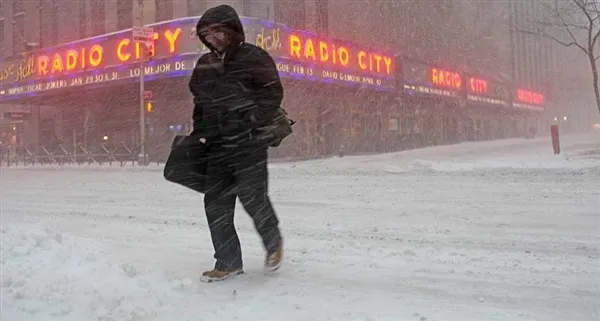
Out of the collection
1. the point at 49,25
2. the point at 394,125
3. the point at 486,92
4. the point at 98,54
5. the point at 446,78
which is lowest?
the point at 394,125

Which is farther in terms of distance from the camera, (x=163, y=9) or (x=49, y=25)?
(x=49, y=25)

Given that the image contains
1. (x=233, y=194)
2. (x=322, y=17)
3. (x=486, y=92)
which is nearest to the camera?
(x=233, y=194)

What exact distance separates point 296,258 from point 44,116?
113 feet

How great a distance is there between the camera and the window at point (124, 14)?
2816 cm

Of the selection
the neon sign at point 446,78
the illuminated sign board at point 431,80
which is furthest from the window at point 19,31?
the neon sign at point 446,78

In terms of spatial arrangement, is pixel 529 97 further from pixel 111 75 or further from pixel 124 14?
pixel 111 75

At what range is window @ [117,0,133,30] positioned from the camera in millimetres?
28156

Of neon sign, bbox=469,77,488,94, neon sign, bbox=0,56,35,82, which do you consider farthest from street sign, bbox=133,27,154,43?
neon sign, bbox=469,77,488,94

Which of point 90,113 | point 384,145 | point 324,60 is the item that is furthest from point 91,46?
point 384,145

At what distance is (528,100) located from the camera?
55.4 meters

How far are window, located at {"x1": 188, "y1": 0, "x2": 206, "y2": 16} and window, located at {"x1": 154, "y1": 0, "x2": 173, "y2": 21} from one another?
1374mm

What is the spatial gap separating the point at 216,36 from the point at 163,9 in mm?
24403

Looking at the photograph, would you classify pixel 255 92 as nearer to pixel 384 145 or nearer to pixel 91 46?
pixel 91 46

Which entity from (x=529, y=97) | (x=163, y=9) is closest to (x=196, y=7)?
(x=163, y=9)
